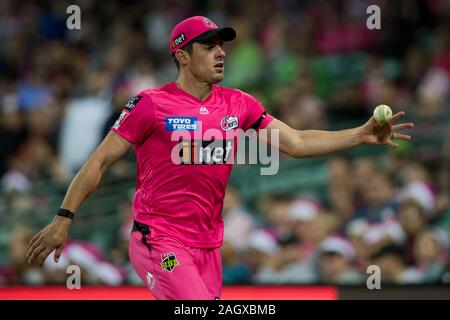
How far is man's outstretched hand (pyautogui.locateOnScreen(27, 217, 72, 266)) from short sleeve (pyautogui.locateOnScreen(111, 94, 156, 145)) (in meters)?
0.68

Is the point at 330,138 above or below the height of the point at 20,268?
above

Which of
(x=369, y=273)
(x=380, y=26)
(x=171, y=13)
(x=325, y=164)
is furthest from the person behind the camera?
(x=171, y=13)

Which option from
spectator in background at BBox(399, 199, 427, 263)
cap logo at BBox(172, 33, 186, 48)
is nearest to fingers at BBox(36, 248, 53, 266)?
cap logo at BBox(172, 33, 186, 48)

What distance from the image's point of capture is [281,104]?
37.6 ft

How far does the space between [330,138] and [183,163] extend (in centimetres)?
98

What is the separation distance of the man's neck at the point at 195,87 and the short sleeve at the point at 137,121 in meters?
0.34

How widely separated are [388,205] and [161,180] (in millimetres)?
3991

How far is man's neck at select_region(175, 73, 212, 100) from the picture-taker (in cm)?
661

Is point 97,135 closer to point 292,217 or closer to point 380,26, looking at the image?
point 292,217

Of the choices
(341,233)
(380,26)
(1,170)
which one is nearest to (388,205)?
(341,233)

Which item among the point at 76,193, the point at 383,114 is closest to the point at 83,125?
the point at 76,193

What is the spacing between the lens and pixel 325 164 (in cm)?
1078

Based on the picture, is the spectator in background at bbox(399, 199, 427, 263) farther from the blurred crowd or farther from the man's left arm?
the man's left arm

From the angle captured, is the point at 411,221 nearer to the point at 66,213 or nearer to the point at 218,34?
the point at 218,34
